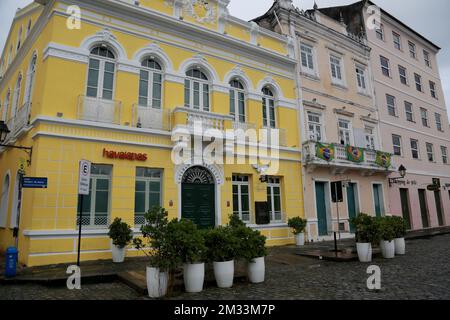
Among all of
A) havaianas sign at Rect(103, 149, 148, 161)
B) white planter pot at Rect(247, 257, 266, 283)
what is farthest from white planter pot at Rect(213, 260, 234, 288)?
havaianas sign at Rect(103, 149, 148, 161)

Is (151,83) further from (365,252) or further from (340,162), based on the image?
(340,162)

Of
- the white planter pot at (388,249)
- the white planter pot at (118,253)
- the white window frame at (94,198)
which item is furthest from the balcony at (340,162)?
the white planter pot at (118,253)

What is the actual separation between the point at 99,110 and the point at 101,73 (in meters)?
1.44

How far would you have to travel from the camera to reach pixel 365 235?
31.8ft

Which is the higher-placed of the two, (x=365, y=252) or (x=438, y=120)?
(x=438, y=120)

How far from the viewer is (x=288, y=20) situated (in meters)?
16.6

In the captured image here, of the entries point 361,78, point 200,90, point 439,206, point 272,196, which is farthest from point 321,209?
point 439,206

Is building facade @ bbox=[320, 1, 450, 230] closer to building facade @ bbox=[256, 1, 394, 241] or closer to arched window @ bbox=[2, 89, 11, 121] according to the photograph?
building facade @ bbox=[256, 1, 394, 241]

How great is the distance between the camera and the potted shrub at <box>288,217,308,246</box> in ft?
45.0

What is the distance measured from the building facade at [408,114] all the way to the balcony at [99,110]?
16.3 metres

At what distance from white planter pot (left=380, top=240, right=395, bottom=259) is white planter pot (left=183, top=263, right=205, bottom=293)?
6.68m
